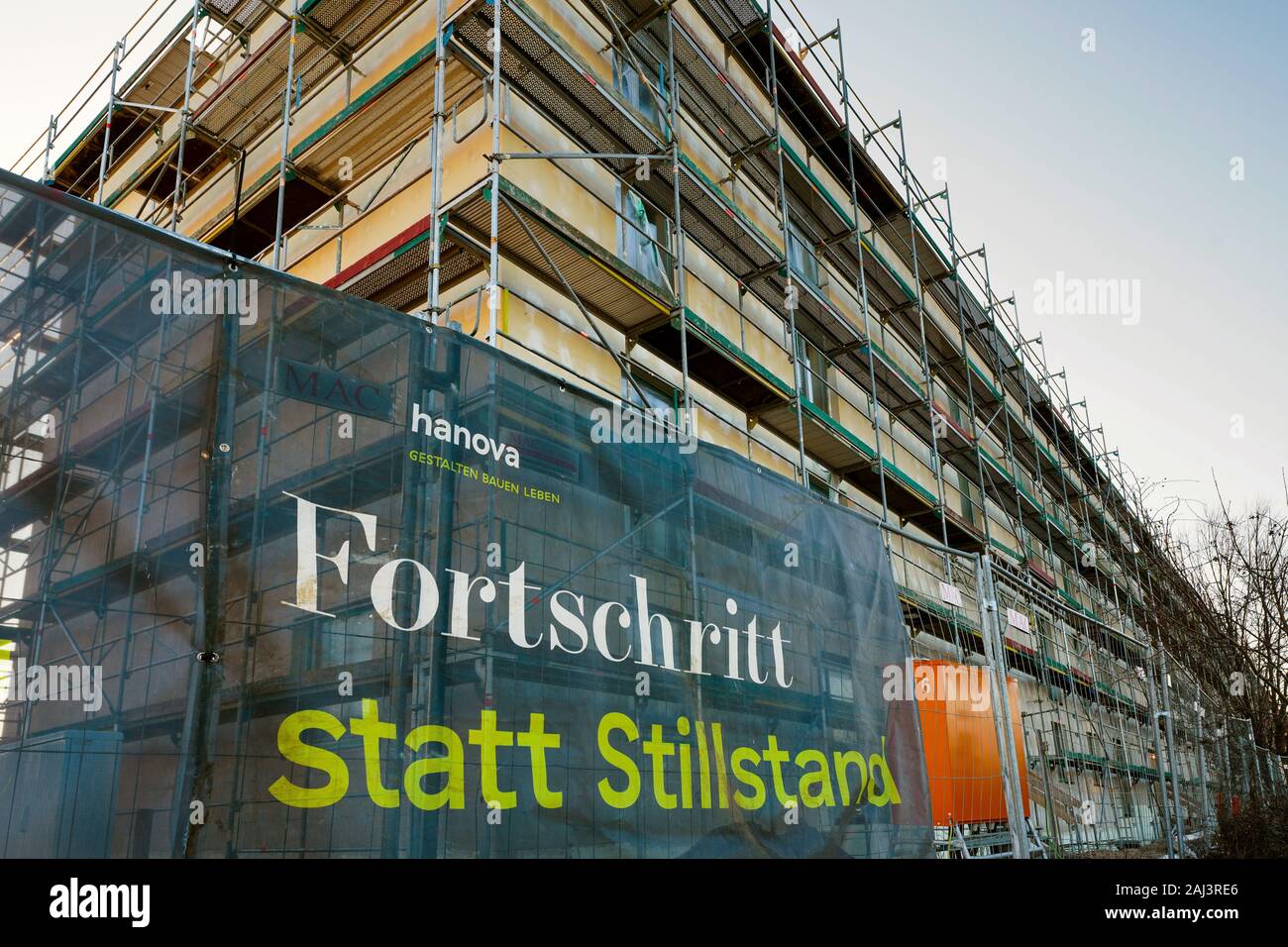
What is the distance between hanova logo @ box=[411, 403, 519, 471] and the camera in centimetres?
408

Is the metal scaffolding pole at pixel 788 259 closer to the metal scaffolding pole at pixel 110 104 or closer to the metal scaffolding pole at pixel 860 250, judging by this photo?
the metal scaffolding pole at pixel 860 250

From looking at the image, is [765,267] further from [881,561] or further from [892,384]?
[881,561]

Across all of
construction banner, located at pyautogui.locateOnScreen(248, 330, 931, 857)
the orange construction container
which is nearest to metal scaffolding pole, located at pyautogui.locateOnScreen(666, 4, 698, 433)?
the orange construction container

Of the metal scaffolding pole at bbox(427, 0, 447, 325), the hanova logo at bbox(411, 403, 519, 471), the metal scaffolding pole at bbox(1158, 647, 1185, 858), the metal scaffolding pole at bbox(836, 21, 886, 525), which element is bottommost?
the metal scaffolding pole at bbox(1158, 647, 1185, 858)

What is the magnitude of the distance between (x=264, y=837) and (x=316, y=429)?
1472 mm

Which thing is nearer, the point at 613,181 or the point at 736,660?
the point at 736,660

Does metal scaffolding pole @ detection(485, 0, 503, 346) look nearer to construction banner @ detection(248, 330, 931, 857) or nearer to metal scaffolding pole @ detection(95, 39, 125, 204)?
construction banner @ detection(248, 330, 931, 857)

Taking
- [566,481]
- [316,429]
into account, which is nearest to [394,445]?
[316,429]

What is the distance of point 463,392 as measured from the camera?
436cm

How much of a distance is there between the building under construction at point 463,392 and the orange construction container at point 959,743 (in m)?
0.04

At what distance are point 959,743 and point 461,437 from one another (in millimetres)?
4877

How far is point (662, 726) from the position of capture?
191 inches

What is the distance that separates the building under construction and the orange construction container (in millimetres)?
38
